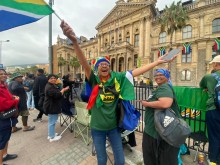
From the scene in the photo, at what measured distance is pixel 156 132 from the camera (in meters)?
2.02

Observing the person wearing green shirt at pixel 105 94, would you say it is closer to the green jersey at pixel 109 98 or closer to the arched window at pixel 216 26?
the green jersey at pixel 109 98

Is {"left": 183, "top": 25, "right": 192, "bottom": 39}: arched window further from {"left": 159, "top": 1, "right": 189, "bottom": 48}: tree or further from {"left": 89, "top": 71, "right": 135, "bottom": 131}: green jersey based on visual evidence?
{"left": 89, "top": 71, "right": 135, "bottom": 131}: green jersey

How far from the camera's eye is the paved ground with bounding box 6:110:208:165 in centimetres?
310

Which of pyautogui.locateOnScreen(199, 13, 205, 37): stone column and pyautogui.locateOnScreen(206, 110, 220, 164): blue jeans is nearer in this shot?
pyautogui.locateOnScreen(206, 110, 220, 164): blue jeans

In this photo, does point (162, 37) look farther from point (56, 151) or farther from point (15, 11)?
point (15, 11)

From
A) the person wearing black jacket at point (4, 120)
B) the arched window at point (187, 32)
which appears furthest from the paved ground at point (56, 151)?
the arched window at point (187, 32)

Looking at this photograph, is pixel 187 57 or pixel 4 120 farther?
pixel 187 57

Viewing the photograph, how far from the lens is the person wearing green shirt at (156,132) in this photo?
1.85m

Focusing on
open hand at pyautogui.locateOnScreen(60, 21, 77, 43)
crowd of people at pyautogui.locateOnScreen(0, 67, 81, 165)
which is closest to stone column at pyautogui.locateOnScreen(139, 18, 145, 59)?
crowd of people at pyautogui.locateOnScreen(0, 67, 81, 165)

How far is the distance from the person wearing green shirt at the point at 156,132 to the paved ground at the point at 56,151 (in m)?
1.06

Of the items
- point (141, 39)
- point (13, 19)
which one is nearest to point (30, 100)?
point (13, 19)

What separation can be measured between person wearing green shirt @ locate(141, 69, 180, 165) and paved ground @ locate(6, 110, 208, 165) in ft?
3.49

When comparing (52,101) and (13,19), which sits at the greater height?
(13,19)

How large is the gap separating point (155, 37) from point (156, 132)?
114 ft
